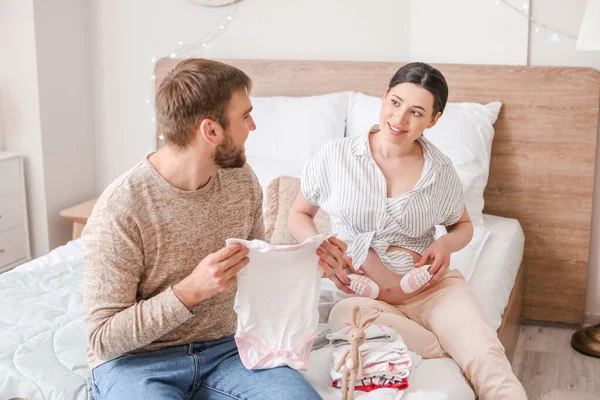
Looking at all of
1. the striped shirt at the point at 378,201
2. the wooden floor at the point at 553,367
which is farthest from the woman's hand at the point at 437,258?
the wooden floor at the point at 553,367

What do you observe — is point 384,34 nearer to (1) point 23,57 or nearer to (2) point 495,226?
(2) point 495,226

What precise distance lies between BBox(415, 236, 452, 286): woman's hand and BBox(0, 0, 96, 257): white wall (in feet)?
6.80

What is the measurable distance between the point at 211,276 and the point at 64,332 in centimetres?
67

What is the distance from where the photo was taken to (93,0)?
3.59 m

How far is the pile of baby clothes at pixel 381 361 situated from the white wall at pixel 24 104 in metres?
2.14

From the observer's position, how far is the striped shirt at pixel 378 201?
2.05 metres

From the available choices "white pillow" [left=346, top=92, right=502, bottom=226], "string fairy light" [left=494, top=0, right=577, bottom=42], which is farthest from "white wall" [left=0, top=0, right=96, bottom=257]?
"string fairy light" [left=494, top=0, right=577, bottom=42]

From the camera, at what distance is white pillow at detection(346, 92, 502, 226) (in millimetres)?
2867

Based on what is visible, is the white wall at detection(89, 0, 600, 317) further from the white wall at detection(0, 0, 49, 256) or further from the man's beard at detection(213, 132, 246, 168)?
the man's beard at detection(213, 132, 246, 168)

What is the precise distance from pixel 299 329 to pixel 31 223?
2.19 meters

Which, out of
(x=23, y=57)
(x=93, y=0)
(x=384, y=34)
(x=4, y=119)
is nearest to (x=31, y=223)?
(x=4, y=119)

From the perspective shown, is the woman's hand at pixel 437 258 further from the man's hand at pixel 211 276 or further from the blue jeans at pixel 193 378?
the man's hand at pixel 211 276

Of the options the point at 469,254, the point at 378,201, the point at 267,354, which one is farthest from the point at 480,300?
the point at 267,354

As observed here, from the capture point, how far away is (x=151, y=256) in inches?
63.4
